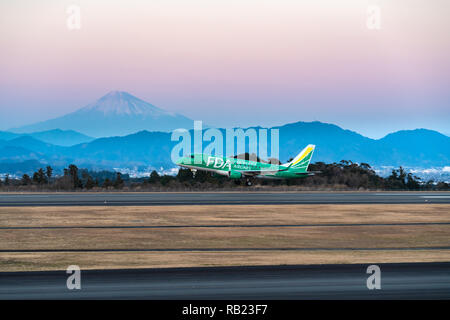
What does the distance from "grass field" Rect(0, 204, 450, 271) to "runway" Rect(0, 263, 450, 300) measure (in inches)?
91.3

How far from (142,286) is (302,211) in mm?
30347

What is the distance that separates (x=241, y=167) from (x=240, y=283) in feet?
192

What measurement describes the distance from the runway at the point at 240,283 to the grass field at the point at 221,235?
2.32 m

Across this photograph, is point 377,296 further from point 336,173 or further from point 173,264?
point 336,173

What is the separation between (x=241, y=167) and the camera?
76500 millimetres

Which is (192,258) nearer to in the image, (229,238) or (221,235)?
(229,238)

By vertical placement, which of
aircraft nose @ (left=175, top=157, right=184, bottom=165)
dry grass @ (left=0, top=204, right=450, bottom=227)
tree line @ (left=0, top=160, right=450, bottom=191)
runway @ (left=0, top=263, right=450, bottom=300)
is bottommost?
runway @ (left=0, top=263, right=450, bottom=300)

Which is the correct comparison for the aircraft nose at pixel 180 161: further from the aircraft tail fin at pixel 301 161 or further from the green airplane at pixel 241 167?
the aircraft tail fin at pixel 301 161

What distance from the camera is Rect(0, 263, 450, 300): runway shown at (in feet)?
54.5

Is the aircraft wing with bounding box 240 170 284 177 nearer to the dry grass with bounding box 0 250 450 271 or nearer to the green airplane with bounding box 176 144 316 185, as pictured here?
the green airplane with bounding box 176 144 316 185

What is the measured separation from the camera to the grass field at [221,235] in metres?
23.6

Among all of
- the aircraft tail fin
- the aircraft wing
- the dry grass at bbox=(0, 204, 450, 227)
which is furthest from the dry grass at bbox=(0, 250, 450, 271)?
the aircraft tail fin

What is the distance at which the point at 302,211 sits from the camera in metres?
46.3
